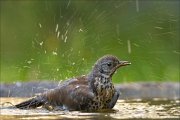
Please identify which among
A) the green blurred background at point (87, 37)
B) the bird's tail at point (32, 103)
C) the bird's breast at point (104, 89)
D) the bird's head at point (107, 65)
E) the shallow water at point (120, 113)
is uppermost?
the green blurred background at point (87, 37)

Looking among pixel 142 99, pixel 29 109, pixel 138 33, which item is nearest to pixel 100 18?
pixel 138 33

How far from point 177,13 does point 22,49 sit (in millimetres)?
3552

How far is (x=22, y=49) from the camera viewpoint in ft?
42.3

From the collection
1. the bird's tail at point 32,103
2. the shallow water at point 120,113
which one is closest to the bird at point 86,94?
the bird's tail at point 32,103

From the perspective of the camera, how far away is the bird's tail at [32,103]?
8312mm

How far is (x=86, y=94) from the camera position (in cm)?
805

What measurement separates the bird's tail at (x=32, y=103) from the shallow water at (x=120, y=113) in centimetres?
21

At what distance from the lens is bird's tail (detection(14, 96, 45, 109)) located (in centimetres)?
831

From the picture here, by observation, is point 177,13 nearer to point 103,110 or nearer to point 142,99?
point 142,99

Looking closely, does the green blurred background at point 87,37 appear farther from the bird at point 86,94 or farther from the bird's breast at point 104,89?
the bird's breast at point 104,89

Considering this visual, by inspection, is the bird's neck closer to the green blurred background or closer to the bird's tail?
the bird's tail

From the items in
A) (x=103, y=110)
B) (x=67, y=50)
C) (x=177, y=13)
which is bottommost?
(x=103, y=110)

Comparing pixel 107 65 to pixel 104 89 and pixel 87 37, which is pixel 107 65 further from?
pixel 87 37

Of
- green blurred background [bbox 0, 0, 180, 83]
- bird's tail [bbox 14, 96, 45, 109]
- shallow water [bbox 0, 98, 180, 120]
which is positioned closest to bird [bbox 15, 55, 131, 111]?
bird's tail [bbox 14, 96, 45, 109]
